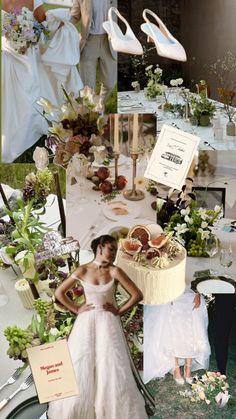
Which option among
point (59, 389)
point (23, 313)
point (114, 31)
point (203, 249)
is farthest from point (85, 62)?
point (59, 389)

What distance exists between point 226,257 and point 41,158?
60 centimetres

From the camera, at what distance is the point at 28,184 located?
1.78 metres

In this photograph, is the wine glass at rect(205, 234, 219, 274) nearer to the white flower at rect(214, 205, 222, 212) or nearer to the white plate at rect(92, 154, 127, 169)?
the white flower at rect(214, 205, 222, 212)

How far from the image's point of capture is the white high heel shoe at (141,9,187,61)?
158 centimetres

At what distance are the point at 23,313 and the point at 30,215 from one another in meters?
0.30

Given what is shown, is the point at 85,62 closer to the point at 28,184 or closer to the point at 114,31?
the point at 114,31

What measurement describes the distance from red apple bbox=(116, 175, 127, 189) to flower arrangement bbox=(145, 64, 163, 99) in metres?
0.23

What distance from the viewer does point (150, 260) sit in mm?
1664

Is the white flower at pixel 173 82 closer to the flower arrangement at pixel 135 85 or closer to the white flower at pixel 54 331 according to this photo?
the flower arrangement at pixel 135 85

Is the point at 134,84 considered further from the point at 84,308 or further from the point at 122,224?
the point at 84,308

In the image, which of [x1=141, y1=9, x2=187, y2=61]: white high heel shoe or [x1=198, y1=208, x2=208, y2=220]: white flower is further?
[x1=198, y1=208, x2=208, y2=220]: white flower

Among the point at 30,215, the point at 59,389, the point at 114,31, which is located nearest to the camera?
the point at 114,31

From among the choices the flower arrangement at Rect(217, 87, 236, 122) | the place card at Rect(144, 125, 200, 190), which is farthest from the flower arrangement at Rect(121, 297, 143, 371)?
the flower arrangement at Rect(217, 87, 236, 122)

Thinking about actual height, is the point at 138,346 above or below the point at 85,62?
below
